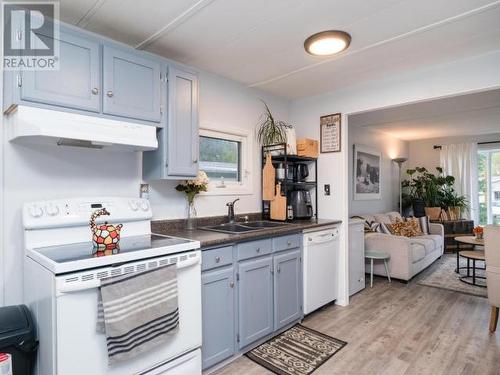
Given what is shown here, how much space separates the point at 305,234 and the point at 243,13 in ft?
6.17

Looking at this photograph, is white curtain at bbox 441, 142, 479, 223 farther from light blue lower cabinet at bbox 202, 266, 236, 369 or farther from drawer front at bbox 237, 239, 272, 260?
light blue lower cabinet at bbox 202, 266, 236, 369

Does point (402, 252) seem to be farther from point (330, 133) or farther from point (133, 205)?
point (133, 205)

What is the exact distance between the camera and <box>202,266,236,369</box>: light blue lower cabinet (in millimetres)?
1961

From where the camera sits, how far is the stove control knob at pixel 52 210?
1720 mm

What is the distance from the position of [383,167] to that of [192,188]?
180 inches

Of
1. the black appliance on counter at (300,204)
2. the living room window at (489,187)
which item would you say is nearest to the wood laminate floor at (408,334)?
the black appliance on counter at (300,204)

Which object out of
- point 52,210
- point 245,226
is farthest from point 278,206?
point 52,210

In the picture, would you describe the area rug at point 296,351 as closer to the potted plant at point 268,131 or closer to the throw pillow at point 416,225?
the potted plant at point 268,131

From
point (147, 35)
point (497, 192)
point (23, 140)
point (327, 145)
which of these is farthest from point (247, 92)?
point (497, 192)

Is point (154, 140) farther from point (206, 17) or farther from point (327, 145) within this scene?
point (327, 145)

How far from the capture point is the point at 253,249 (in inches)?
89.7

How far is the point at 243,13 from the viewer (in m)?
1.85

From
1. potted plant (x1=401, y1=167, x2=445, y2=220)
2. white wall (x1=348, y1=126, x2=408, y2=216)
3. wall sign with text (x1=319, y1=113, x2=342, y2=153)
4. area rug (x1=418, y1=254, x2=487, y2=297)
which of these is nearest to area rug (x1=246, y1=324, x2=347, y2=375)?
wall sign with text (x1=319, y1=113, x2=342, y2=153)
